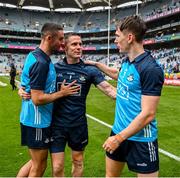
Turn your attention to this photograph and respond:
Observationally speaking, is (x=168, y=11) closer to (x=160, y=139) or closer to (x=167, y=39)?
(x=167, y=39)

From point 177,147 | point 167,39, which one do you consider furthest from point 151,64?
point 167,39

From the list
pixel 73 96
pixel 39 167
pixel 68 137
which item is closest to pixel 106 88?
pixel 73 96

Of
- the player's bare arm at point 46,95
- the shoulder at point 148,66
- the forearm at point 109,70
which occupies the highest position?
the shoulder at point 148,66

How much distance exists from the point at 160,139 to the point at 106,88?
4846 millimetres

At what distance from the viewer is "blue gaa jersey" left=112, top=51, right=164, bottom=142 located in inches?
135

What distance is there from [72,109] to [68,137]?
38 centimetres

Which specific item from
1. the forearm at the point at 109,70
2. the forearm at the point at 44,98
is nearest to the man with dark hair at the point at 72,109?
the forearm at the point at 109,70

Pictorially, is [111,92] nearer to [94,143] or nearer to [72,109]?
[72,109]

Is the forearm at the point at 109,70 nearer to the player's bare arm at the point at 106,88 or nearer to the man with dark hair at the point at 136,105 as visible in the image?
the player's bare arm at the point at 106,88

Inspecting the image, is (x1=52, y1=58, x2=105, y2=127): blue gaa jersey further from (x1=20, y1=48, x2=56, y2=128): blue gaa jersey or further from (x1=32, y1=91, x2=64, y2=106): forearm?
(x1=32, y1=91, x2=64, y2=106): forearm

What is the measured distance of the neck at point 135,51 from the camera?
364 cm

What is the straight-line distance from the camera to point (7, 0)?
85375 millimetres

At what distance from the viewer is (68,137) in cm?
479

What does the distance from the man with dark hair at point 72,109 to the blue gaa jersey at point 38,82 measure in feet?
0.60
